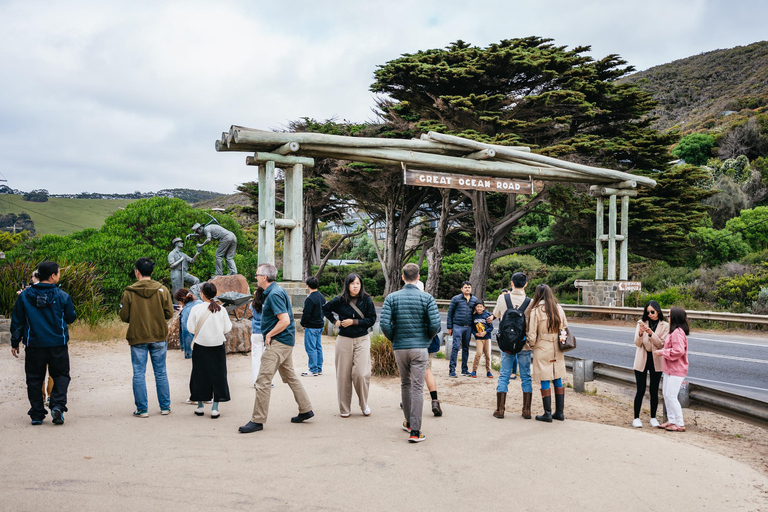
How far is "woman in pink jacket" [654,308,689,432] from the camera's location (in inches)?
250

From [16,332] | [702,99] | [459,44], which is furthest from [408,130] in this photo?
[702,99]

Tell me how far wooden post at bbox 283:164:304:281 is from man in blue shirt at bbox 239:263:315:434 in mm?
8091

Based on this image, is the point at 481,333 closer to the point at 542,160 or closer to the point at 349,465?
the point at 349,465

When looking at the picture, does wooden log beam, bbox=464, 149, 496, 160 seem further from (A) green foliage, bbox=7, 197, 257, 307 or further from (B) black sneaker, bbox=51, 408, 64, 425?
(B) black sneaker, bbox=51, 408, 64, 425

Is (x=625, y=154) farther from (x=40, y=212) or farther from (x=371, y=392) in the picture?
(x=40, y=212)

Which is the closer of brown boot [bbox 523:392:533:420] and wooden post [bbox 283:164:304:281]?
brown boot [bbox 523:392:533:420]

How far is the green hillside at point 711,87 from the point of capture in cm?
5516

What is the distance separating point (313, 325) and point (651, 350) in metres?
4.65

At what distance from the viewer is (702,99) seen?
225 feet

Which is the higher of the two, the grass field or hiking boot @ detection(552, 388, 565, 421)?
the grass field

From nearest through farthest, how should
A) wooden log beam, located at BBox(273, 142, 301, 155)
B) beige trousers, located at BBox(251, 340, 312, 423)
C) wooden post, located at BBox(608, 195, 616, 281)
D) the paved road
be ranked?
beige trousers, located at BBox(251, 340, 312, 423) < the paved road < wooden log beam, located at BBox(273, 142, 301, 155) < wooden post, located at BBox(608, 195, 616, 281)

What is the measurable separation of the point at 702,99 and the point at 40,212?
10510 cm

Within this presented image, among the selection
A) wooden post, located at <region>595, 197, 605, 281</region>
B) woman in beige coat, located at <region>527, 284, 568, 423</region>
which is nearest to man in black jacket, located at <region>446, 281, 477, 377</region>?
woman in beige coat, located at <region>527, 284, 568, 423</region>

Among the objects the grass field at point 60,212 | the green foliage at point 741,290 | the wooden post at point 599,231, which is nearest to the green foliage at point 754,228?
the green foliage at point 741,290
